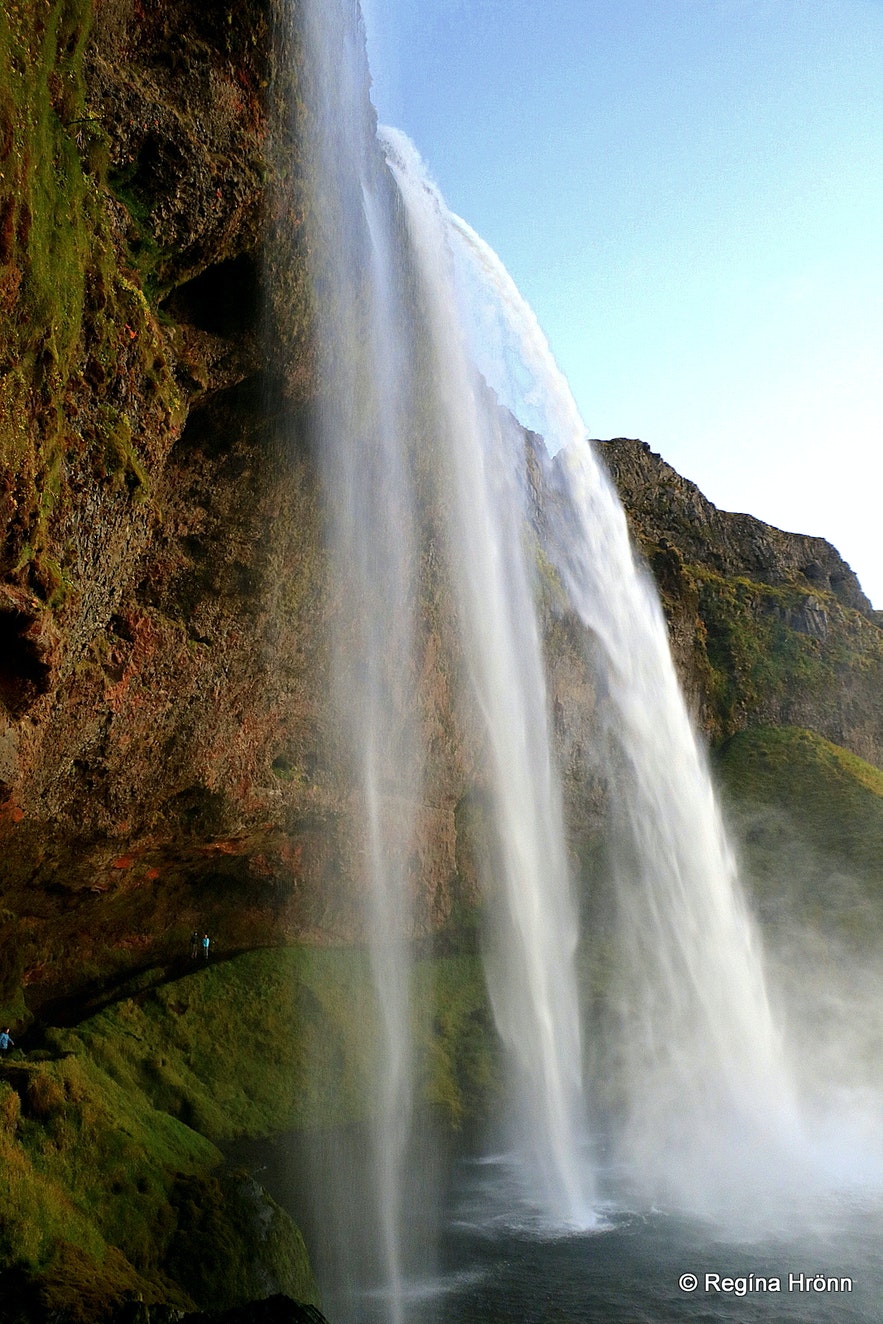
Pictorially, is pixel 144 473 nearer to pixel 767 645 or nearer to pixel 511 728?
pixel 511 728

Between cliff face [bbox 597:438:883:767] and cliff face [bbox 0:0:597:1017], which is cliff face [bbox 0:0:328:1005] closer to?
cliff face [bbox 0:0:597:1017]

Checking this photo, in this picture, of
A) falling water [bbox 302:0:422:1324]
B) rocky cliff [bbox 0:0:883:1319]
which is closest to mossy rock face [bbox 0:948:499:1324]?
rocky cliff [bbox 0:0:883:1319]

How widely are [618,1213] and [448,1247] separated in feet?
13.4

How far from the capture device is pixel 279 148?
1888 centimetres

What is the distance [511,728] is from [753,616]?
33.4 metres

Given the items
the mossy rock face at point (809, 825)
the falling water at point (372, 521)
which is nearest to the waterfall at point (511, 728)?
the falling water at point (372, 521)

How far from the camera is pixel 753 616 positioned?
60156mm

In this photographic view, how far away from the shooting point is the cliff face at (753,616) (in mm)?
52812

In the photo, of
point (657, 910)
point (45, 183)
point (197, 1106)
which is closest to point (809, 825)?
point (657, 910)

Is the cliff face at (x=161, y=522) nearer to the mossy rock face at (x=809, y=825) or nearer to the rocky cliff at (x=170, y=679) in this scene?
the rocky cliff at (x=170, y=679)

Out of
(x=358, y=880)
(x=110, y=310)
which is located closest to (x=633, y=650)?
(x=358, y=880)

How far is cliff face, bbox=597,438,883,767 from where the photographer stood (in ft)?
173

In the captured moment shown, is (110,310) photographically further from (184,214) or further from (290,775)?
(290,775)

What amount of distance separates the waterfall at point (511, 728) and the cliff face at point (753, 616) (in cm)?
1323
